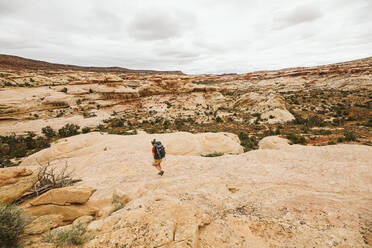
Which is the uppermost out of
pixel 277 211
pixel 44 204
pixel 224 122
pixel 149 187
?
pixel 44 204

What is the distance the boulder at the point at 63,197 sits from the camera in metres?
3.65

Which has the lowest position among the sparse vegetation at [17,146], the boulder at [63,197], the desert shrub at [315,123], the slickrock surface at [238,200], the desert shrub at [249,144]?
the desert shrub at [249,144]

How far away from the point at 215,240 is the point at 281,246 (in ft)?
3.93

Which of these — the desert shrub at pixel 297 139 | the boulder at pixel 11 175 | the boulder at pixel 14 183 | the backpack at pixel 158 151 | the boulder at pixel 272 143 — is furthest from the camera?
the desert shrub at pixel 297 139

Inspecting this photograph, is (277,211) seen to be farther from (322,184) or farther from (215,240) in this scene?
(322,184)

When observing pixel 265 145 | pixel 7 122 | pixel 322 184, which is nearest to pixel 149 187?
pixel 322 184

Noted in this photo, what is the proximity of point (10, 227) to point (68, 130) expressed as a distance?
1979cm

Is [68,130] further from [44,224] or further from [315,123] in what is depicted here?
[315,123]

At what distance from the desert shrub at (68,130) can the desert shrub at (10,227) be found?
18.6 metres

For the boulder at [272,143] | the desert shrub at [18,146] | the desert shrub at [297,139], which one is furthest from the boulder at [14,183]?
the desert shrub at [297,139]

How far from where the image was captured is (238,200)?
164 inches

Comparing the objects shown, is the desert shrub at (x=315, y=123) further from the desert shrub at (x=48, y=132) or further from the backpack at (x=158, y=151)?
the desert shrub at (x=48, y=132)

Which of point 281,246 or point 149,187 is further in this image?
point 149,187

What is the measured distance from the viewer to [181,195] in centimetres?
419
